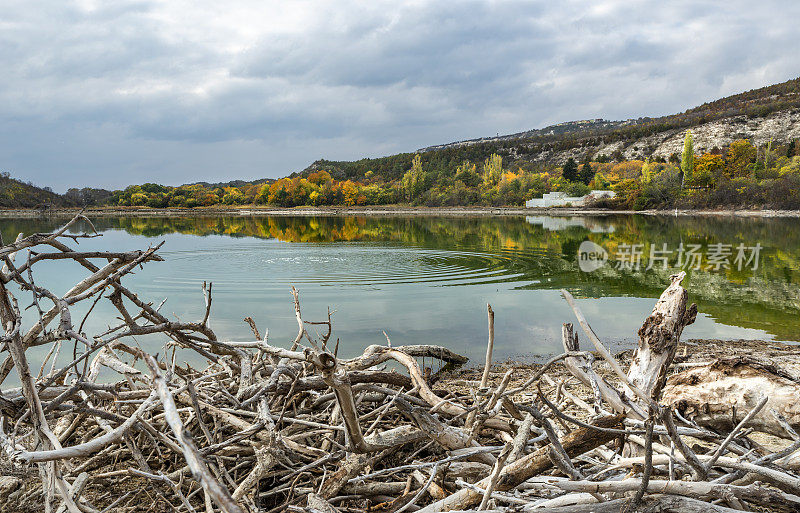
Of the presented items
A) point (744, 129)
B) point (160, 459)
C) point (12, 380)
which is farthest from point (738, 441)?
point (744, 129)

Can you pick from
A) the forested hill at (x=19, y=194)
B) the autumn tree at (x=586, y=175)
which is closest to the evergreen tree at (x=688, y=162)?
the autumn tree at (x=586, y=175)

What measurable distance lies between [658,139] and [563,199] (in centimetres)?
4145

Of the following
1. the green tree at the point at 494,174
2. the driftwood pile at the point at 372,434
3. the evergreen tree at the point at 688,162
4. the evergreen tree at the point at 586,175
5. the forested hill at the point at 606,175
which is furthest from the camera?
the green tree at the point at 494,174

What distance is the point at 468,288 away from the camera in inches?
468

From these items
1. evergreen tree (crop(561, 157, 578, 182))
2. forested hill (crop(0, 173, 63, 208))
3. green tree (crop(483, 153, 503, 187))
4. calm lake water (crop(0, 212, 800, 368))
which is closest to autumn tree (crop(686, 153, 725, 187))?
evergreen tree (crop(561, 157, 578, 182))

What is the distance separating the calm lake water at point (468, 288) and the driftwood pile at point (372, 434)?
14.7 feet

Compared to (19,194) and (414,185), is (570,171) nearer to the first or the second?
(414,185)

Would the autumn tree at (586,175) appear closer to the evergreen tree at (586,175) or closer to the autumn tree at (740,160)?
the evergreen tree at (586,175)

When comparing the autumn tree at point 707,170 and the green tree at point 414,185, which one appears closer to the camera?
the autumn tree at point 707,170

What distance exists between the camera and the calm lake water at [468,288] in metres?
8.18

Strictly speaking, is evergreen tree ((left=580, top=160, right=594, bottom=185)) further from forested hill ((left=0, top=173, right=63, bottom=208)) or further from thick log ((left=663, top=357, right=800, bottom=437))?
A: thick log ((left=663, top=357, right=800, bottom=437))

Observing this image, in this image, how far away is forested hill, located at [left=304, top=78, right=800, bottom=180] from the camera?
91.3 m

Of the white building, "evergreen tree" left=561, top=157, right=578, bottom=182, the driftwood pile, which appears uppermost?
"evergreen tree" left=561, top=157, right=578, bottom=182

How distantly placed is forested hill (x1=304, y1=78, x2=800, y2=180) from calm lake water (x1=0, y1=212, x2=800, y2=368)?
85.4 metres
